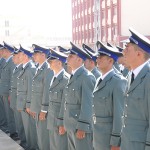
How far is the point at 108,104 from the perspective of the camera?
130 inches

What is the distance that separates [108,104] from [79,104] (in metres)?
0.64

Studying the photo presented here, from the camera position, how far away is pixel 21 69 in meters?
5.89

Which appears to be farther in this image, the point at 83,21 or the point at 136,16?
the point at 83,21

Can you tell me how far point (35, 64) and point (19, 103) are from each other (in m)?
0.75

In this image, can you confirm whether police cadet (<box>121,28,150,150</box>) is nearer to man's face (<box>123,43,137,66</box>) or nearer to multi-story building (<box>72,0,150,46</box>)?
man's face (<box>123,43,137,66</box>)

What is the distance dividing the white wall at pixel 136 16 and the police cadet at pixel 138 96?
29267 mm

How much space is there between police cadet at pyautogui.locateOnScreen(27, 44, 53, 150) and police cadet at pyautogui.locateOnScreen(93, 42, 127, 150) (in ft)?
4.81

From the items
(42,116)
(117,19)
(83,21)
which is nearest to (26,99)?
(42,116)

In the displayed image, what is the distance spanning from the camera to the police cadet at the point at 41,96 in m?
4.75

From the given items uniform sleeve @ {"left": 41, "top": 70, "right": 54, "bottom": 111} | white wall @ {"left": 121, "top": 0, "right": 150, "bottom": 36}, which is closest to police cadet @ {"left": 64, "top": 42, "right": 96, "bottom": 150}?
uniform sleeve @ {"left": 41, "top": 70, "right": 54, "bottom": 111}

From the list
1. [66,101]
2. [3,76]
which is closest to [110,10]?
[3,76]

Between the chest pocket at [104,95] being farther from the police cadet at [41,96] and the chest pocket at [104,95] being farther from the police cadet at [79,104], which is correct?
the police cadet at [41,96]

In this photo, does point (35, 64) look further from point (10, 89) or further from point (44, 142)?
point (44, 142)

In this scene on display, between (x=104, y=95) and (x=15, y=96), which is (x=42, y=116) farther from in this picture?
(x=104, y=95)
